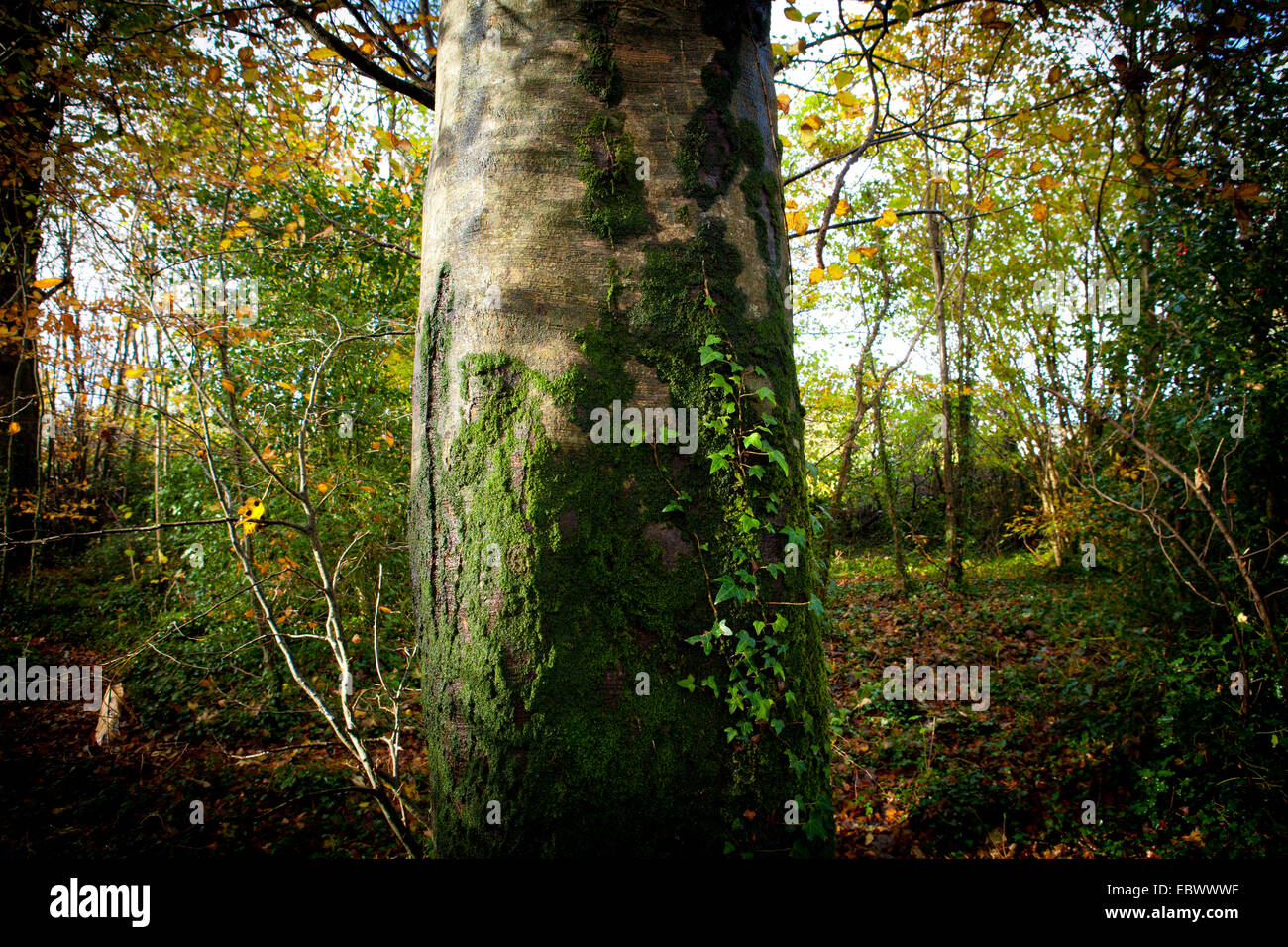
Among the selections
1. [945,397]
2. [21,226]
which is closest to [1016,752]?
[945,397]

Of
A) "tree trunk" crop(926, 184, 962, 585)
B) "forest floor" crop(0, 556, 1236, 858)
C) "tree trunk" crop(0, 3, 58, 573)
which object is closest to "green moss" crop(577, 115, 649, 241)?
"forest floor" crop(0, 556, 1236, 858)

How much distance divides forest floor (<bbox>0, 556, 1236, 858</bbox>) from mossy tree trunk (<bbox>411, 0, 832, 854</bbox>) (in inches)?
82.4

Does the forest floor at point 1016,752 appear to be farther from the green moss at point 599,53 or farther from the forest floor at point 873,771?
the green moss at point 599,53

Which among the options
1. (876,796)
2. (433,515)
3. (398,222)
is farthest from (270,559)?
(876,796)

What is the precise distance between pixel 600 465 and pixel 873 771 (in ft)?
15.5

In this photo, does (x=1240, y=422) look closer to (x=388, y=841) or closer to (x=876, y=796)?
(x=876, y=796)

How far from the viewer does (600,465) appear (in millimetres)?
1509

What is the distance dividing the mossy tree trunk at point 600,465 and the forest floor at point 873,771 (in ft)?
6.86

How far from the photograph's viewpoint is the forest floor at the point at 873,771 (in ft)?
13.4

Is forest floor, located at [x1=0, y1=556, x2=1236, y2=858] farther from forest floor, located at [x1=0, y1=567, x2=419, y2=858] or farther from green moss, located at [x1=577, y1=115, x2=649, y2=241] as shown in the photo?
green moss, located at [x1=577, y1=115, x2=649, y2=241]

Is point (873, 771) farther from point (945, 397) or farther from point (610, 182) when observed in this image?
point (945, 397)

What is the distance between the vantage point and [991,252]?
10930 millimetres

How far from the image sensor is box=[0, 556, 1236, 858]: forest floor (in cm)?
409

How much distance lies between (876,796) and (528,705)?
424cm
